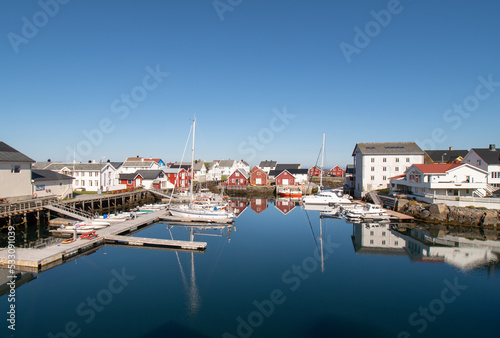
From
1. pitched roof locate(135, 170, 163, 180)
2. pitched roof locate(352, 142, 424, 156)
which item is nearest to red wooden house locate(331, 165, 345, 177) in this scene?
pitched roof locate(352, 142, 424, 156)

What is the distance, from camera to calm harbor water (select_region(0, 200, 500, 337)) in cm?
1260

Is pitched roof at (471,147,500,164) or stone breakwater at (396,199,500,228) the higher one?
pitched roof at (471,147,500,164)

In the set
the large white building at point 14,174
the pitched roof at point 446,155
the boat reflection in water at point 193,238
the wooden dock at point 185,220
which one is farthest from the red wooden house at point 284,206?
the pitched roof at point 446,155

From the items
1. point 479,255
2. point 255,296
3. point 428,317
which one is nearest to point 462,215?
point 479,255

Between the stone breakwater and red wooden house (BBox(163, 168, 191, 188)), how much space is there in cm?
4240

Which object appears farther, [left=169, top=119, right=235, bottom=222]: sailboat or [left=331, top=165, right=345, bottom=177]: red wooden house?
[left=331, top=165, right=345, bottom=177]: red wooden house

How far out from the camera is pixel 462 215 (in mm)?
32125

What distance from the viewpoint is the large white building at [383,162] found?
165ft

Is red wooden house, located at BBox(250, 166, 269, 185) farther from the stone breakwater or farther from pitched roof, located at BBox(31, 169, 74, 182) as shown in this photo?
pitched roof, located at BBox(31, 169, 74, 182)

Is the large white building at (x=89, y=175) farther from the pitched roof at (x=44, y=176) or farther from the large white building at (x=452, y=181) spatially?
the large white building at (x=452, y=181)

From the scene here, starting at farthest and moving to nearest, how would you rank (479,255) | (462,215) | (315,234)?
1. (462,215)
2. (315,234)
3. (479,255)

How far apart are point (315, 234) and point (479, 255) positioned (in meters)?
13.0

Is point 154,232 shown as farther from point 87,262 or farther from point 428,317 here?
point 428,317

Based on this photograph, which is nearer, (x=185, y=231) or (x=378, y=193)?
(x=185, y=231)
